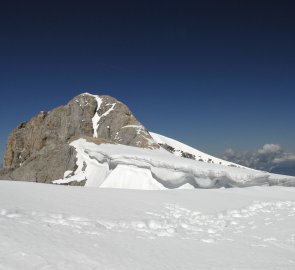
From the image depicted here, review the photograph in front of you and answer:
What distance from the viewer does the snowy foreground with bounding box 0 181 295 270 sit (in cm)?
566

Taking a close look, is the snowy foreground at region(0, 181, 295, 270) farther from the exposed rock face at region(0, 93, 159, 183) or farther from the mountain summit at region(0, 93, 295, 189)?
the exposed rock face at region(0, 93, 159, 183)

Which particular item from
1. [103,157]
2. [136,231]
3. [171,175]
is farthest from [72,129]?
[136,231]

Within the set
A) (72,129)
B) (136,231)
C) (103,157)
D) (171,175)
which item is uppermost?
(72,129)

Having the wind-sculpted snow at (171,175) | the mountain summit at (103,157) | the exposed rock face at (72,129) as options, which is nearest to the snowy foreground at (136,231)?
the wind-sculpted snow at (171,175)

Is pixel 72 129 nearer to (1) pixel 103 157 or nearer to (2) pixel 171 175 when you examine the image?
(1) pixel 103 157

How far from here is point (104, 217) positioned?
8.70 m

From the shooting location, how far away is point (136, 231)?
814 cm

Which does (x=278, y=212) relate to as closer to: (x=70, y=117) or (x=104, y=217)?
(x=104, y=217)

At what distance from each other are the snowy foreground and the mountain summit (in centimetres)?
868

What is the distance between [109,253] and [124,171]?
56.8 feet

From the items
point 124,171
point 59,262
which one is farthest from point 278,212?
point 124,171

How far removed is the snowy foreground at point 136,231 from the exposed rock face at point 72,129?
27.8 m

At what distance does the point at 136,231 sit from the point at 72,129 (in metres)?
46.2

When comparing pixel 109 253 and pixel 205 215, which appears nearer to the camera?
pixel 109 253
